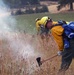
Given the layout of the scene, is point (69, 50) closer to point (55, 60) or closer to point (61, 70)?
point (61, 70)

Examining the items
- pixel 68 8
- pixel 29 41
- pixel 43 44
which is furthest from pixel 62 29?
pixel 68 8

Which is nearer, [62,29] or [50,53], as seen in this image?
[62,29]

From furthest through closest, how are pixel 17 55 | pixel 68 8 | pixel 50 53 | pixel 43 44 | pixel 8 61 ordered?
pixel 68 8 < pixel 43 44 < pixel 50 53 < pixel 17 55 < pixel 8 61

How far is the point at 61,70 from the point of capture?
24.9 ft

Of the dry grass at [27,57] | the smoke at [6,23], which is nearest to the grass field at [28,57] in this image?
the dry grass at [27,57]

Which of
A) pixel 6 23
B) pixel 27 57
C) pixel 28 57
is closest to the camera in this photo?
pixel 27 57

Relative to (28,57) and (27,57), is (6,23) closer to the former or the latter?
(28,57)

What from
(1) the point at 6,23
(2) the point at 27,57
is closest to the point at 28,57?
(2) the point at 27,57

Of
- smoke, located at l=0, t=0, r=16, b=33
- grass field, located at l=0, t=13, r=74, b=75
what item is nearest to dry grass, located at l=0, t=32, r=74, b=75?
grass field, located at l=0, t=13, r=74, b=75

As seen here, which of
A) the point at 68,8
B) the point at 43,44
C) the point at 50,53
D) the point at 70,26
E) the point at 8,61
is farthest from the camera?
the point at 68,8

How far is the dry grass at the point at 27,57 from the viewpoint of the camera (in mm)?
7570

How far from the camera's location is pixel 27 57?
29.6ft

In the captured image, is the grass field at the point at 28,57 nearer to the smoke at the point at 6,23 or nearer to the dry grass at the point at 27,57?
the dry grass at the point at 27,57

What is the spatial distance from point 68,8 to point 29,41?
55206mm
